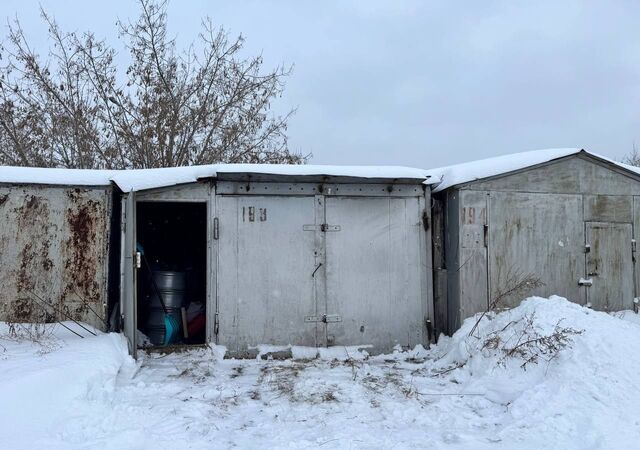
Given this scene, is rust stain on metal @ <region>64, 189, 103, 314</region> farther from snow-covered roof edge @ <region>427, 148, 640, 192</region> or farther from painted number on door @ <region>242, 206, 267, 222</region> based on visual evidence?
snow-covered roof edge @ <region>427, 148, 640, 192</region>

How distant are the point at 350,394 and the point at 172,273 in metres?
3.81

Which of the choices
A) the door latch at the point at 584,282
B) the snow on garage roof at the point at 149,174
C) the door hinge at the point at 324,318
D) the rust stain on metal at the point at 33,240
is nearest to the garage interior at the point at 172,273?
the snow on garage roof at the point at 149,174

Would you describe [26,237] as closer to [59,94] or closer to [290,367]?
[290,367]

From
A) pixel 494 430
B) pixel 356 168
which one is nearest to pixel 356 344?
pixel 356 168

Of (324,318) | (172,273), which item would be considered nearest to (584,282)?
(324,318)

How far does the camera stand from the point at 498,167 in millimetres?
6871

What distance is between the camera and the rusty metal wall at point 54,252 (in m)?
6.17

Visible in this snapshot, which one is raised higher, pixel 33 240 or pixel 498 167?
pixel 498 167

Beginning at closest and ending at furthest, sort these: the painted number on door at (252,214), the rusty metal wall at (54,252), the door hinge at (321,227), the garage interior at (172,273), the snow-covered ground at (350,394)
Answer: the snow-covered ground at (350,394), the rusty metal wall at (54,252), the painted number on door at (252,214), the door hinge at (321,227), the garage interior at (172,273)

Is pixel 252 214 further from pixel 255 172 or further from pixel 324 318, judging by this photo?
pixel 324 318

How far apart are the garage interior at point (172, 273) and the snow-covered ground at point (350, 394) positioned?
3.79ft

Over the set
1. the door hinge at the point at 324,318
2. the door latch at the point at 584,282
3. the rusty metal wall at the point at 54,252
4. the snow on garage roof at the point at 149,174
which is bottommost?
the door hinge at the point at 324,318

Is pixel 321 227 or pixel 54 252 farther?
pixel 321 227

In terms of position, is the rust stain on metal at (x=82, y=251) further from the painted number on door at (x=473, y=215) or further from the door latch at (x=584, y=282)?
the door latch at (x=584, y=282)
